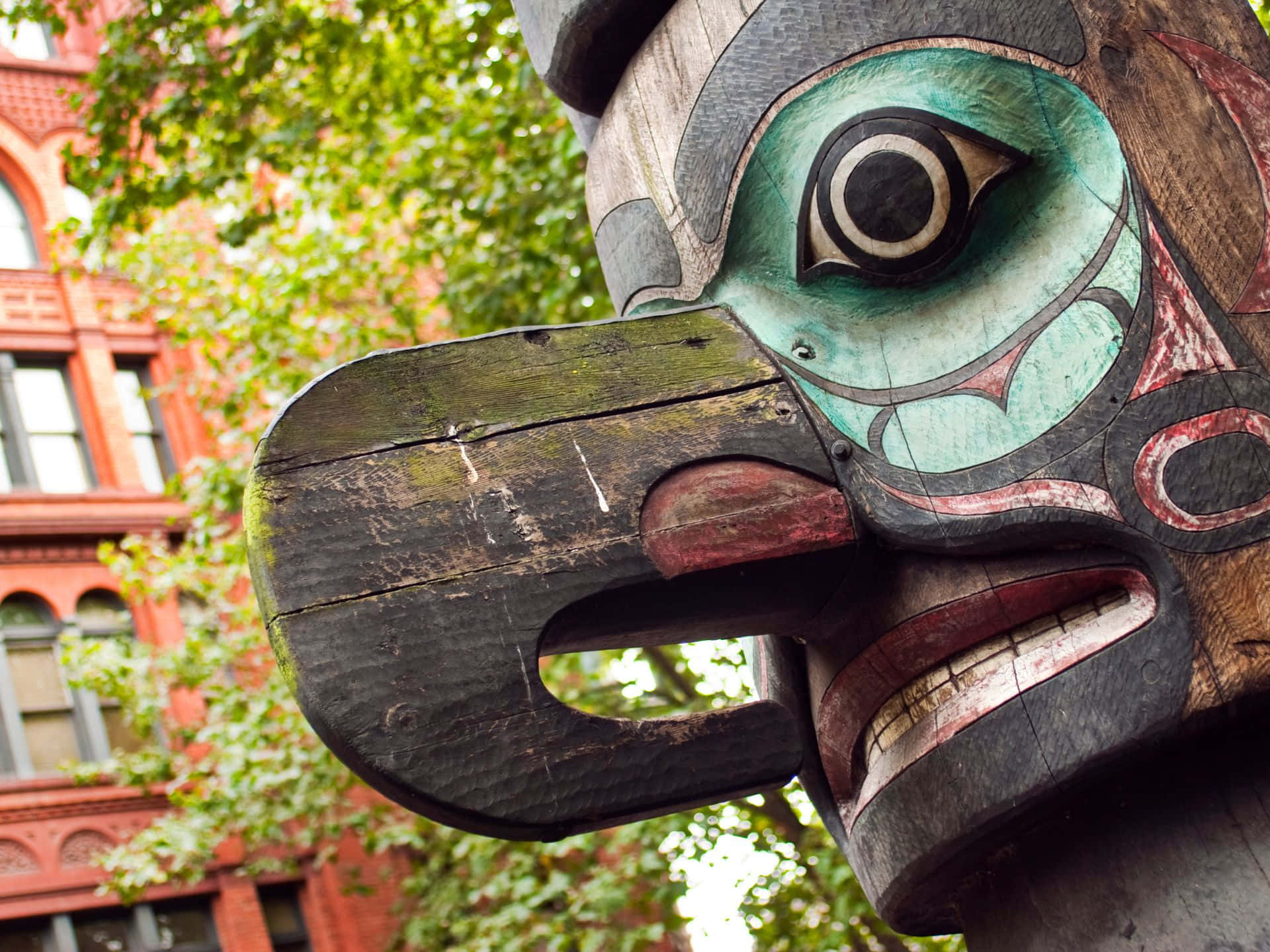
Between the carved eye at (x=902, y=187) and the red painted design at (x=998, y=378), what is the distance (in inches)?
5.3

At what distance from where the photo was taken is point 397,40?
23.8 ft

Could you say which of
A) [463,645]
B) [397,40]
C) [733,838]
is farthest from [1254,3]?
[463,645]

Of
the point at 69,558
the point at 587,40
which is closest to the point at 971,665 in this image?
the point at 587,40

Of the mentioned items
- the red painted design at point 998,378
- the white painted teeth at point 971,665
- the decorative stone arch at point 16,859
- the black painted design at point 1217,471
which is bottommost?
the white painted teeth at point 971,665

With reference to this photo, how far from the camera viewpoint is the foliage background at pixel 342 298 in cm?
624

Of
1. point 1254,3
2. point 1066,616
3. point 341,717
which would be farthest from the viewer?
point 1254,3

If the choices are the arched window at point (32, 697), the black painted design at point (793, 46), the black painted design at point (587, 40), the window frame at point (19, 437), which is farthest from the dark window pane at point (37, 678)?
the black painted design at point (793, 46)

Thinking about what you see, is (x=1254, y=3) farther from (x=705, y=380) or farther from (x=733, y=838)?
(x=705, y=380)

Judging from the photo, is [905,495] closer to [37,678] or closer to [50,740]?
[50,740]

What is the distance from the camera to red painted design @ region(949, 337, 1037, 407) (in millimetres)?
1520

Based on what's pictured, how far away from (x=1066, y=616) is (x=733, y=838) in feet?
20.5

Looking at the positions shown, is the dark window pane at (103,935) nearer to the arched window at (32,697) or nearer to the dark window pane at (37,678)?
the arched window at (32,697)

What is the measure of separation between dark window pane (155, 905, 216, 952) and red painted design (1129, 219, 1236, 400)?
14.4m

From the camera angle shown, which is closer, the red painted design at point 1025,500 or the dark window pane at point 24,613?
the red painted design at point 1025,500
